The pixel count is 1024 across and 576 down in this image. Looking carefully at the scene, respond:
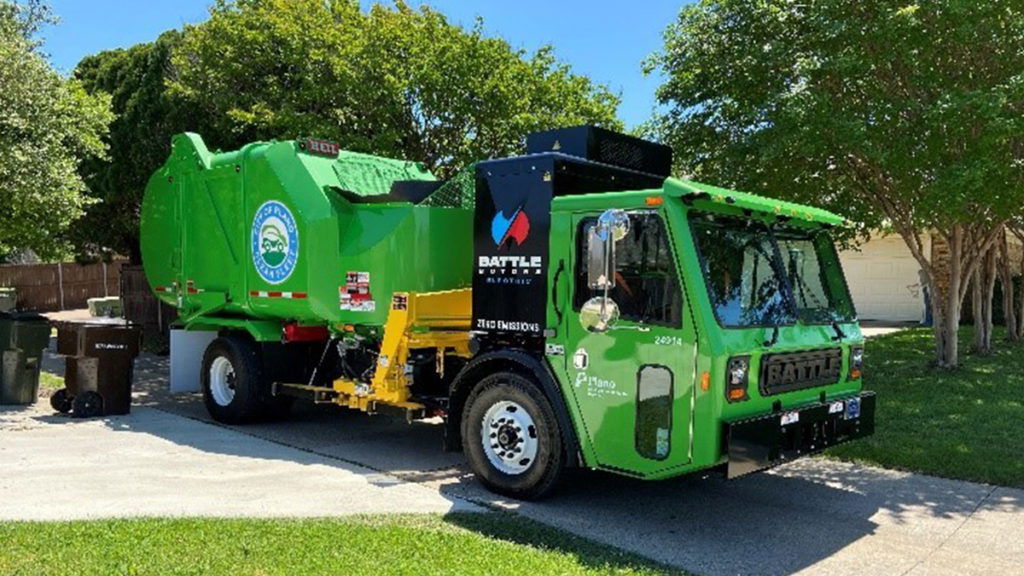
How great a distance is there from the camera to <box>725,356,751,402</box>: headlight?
18.1 feet

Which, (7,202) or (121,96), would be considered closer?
(7,202)

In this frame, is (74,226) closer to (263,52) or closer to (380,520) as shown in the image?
(263,52)

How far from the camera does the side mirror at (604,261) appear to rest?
18.4ft

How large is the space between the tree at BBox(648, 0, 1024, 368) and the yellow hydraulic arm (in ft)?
15.5

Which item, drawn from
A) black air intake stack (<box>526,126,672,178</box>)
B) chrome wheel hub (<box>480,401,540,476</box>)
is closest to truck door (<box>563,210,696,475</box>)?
chrome wheel hub (<box>480,401,540,476</box>)

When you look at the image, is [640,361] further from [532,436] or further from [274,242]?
[274,242]

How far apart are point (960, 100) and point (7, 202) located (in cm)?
1140

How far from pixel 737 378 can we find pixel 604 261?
44.0 inches

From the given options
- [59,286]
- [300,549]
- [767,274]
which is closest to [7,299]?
[59,286]

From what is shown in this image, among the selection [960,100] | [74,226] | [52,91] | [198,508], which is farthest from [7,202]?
[960,100]

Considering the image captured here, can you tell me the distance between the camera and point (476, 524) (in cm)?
586

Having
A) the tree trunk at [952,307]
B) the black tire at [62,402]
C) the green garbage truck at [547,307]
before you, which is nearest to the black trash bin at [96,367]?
the black tire at [62,402]

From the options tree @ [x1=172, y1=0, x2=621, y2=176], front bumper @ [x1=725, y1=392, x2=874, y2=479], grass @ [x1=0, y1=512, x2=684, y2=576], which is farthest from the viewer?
tree @ [x1=172, y1=0, x2=621, y2=176]

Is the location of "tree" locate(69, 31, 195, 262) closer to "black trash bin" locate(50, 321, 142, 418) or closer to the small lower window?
"black trash bin" locate(50, 321, 142, 418)
